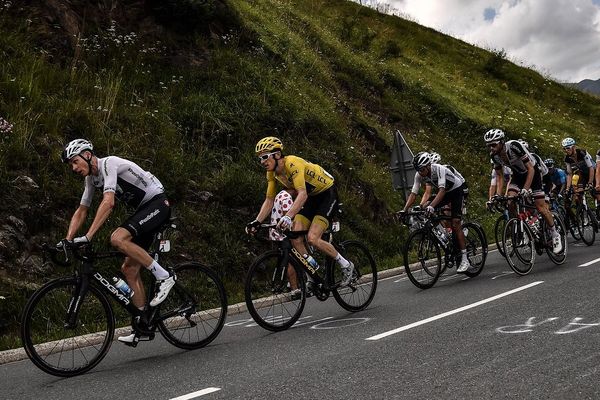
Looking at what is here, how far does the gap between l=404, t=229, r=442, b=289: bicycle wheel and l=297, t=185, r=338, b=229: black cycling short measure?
218cm

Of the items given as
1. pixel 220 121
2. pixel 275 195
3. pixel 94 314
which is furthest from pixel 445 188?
pixel 94 314

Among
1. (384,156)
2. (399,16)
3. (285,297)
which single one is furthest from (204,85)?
(399,16)

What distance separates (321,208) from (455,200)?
336 cm

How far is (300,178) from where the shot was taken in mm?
7559

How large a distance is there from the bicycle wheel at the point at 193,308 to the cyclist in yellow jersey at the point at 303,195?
0.82m

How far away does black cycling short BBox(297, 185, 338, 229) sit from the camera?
26.7 ft

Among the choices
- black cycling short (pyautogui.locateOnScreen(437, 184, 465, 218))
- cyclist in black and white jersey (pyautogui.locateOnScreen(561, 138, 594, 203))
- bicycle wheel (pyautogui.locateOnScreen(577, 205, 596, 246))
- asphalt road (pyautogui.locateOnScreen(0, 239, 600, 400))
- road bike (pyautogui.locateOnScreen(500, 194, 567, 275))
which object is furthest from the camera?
cyclist in black and white jersey (pyautogui.locateOnScreen(561, 138, 594, 203))

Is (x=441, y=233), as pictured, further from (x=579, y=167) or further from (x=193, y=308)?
(x=579, y=167)

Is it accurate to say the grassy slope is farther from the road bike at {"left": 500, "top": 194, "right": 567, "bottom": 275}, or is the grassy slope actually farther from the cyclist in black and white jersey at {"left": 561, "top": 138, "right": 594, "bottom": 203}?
Result: the cyclist in black and white jersey at {"left": 561, "top": 138, "right": 594, "bottom": 203}

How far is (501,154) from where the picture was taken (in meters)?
10.6

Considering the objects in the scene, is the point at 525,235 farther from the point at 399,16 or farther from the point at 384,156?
the point at 399,16

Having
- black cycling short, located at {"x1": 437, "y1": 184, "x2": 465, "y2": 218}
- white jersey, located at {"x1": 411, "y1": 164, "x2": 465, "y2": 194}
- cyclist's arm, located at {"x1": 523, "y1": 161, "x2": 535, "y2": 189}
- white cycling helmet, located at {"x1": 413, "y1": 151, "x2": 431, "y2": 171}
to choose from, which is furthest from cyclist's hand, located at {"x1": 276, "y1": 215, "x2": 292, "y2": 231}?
cyclist's arm, located at {"x1": 523, "y1": 161, "x2": 535, "y2": 189}

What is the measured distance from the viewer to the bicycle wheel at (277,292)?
24.0 feet

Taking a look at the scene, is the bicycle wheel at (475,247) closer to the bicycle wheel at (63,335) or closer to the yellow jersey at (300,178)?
the yellow jersey at (300,178)
